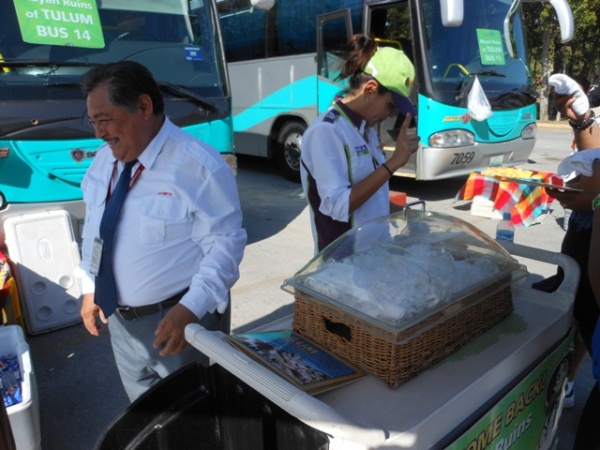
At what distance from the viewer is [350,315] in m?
1.34

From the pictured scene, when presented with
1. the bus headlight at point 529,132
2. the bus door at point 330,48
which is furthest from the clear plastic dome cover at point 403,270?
the bus headlight at point 529,132

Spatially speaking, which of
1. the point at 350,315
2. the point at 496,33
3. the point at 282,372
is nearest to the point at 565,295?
the point at 350,315

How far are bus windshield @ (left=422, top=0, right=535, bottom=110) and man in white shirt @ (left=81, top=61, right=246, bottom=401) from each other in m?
5.25

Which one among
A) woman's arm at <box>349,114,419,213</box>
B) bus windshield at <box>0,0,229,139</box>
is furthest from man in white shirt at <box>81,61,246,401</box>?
bus windshield at <box>0,0,229,139</box>

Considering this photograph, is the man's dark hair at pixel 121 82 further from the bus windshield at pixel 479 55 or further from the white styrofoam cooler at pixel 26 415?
the bus windshield at pixel 479 55

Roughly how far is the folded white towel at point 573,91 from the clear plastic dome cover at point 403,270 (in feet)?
6.12

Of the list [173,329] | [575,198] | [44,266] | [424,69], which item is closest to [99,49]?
[44,266]

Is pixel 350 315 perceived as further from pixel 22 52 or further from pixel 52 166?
pixel 22 52

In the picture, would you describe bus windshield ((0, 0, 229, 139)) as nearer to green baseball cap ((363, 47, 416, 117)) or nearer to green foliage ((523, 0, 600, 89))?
green baseball cap ((363, 47, 416, 117))

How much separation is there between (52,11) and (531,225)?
543 centimetres

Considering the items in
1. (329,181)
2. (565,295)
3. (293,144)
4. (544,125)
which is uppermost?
(329,181)

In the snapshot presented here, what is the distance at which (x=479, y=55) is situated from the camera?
21.9 feet

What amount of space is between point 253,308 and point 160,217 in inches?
91.8

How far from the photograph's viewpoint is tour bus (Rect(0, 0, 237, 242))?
343 cm
